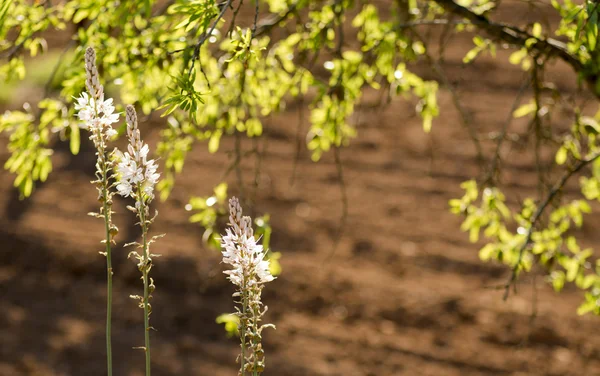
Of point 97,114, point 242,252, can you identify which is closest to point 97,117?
point 97,114

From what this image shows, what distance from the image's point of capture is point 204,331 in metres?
7.83

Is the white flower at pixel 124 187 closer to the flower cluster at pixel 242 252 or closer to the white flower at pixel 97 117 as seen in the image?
the white flower at pixel 97 117

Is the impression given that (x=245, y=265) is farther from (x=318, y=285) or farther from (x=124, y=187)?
(x=318, y=285)

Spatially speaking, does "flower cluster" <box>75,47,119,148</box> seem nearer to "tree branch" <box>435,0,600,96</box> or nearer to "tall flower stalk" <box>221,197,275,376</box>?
"tall flower stalk" <box>221,197,275,376</box>

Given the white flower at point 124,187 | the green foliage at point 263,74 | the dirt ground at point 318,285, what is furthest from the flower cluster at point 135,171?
the dirt ground at point 318,285

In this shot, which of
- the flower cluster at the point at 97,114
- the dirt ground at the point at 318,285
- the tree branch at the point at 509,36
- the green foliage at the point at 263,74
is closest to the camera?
the flower cluster at the point at 97,114

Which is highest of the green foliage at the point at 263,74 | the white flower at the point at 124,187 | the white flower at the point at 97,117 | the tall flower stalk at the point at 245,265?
the green foliage at the point at 263,74

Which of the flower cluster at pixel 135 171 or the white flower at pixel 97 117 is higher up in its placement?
the white flower at pixel 97 117

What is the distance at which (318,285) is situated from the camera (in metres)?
8.43

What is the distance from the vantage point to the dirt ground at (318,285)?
24.2ft

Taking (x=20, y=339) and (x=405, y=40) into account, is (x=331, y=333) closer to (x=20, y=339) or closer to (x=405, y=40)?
(x=20, y=339)

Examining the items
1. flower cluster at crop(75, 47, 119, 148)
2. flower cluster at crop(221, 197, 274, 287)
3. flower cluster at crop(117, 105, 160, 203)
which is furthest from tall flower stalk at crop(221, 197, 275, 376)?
flower cluster at crop(75, 47, 119, 148)

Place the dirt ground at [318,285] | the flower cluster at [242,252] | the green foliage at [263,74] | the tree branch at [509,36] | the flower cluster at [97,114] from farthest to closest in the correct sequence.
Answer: the dirt ground at [318,285]
the tree branch at [509,36]
the green foliage at [263,74]
the flower cluster at [97,114]
the flower cluster at [242,252]

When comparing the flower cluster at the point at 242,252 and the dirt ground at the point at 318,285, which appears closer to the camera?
the flower cluster at the point at 242,252
